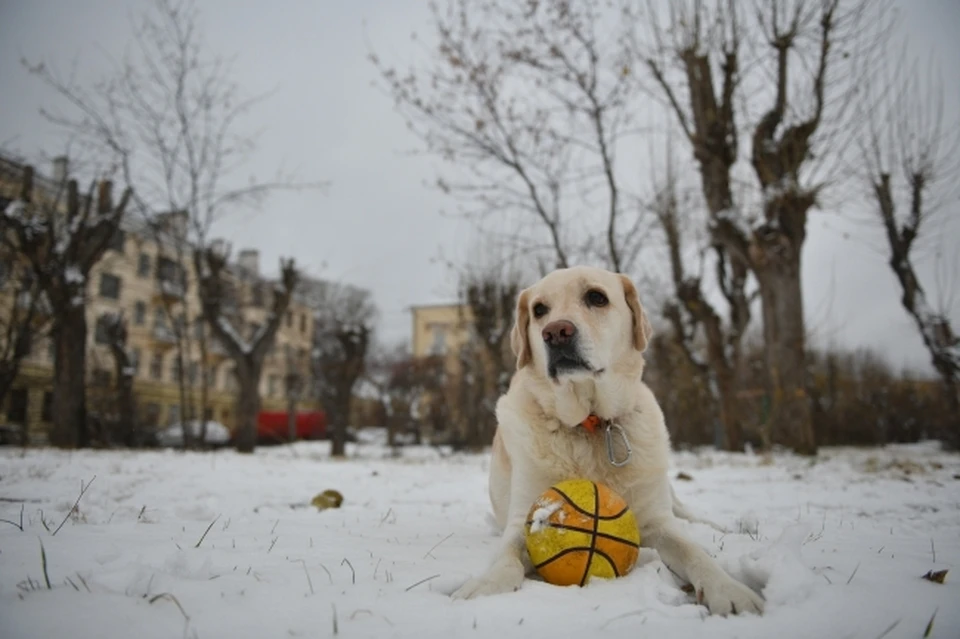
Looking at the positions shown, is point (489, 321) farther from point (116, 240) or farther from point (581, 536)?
point (581, 536)

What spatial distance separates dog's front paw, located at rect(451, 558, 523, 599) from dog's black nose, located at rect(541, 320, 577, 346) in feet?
4.01

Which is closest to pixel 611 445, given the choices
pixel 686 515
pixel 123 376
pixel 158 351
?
pixel 686 515

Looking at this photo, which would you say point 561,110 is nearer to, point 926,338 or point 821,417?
point 926,338

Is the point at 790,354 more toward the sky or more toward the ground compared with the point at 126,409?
more toward the sky

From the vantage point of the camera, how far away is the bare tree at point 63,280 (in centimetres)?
1174

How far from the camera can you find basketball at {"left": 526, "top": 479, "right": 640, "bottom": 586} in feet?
7.45

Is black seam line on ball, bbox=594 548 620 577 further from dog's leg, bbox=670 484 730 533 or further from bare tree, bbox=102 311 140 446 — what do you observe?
bare tree, bbox=102 311 140 446

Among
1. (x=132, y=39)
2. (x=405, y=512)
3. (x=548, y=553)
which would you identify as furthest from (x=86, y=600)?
(x=132, y=39)

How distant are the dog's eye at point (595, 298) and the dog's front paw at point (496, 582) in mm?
1638

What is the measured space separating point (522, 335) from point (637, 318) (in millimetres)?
760

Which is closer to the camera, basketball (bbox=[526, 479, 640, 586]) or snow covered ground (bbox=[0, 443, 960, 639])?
snow covered ground (bbox=[0, 443, 960, 639])

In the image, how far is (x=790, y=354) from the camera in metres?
12.2

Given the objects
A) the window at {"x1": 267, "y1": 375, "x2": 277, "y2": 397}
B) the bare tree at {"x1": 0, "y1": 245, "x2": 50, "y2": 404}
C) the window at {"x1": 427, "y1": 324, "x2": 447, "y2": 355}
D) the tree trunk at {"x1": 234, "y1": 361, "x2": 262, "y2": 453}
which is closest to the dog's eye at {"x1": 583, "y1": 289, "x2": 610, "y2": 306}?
the bare tree at {"x1": 0, "y1": 245, "x2": 50, "y2": 404}

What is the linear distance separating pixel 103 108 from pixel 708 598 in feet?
54.5
